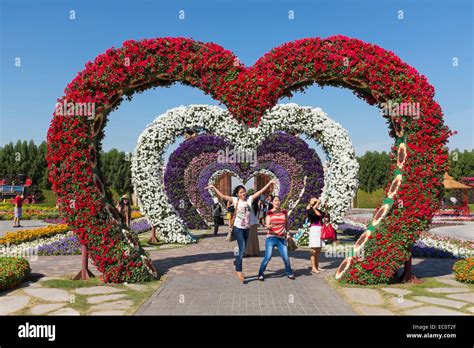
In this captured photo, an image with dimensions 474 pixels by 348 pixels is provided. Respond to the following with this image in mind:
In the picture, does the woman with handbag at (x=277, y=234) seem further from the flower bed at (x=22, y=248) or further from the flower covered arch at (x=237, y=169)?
the flower covered arch at (x=237, y=169)

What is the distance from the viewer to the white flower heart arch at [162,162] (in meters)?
13.2

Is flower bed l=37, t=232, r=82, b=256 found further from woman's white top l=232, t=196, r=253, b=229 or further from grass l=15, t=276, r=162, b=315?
woman's white top l=232, t=196, r=253, b=229

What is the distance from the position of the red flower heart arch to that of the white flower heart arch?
5.35 m

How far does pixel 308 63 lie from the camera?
A: 296 inches

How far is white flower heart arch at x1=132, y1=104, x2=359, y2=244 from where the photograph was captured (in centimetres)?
1317

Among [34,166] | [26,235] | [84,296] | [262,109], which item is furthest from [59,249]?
[34,166]

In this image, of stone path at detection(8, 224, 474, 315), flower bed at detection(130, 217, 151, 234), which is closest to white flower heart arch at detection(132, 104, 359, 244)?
flower bed at detection(130, 217, 151, 234)

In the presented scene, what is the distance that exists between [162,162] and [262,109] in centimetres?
698

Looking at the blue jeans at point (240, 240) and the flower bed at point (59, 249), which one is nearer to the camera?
the blue jeans at point (240, 240)

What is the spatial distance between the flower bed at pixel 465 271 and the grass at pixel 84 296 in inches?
216

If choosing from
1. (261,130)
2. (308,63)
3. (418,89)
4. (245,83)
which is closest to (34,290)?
(245,83)

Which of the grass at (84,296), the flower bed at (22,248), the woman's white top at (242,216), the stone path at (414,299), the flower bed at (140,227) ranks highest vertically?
the woman's white top at (242,216)

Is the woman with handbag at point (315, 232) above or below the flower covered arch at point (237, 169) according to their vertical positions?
below

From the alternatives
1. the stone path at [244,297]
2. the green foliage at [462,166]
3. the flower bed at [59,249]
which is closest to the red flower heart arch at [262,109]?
the stone path at [244,297]
